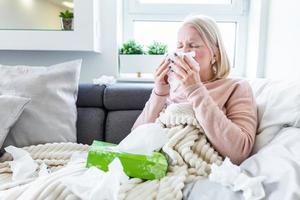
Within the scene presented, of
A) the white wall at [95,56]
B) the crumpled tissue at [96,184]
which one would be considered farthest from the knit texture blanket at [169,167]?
the white wall at [95,56]

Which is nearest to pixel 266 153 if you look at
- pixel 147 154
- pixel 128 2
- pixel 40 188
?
pixel 147 154

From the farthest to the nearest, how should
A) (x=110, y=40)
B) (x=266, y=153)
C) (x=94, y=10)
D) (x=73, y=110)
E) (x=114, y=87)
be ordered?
(x=110, y=40) → (x=94, y=10) → (x=114, y=87) → (x=73, y=110) → (x=266, y=153)

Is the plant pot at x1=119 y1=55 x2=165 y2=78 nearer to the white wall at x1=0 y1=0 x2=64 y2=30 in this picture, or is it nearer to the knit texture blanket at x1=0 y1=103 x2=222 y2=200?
the white wall at x1=0 y1=0 x2=64 y2=30

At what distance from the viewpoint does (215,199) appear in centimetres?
72

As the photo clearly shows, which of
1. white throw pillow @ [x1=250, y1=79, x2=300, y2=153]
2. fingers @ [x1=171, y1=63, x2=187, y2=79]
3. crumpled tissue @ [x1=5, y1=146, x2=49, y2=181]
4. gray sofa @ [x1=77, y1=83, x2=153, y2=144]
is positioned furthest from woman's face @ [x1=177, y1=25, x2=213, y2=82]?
crumpled tissue @ [x1=5, y1=146, x2=49, y2=181]

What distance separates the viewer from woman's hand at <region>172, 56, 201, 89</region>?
104 centimetres

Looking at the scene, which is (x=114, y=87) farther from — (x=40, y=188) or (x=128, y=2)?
(x=40, y=188)

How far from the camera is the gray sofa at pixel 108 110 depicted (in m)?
1.42

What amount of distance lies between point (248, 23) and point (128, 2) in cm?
73

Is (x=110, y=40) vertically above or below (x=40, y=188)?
above

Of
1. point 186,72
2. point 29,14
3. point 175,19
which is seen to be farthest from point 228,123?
point 29,14

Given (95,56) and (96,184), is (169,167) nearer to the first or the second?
(96,184)

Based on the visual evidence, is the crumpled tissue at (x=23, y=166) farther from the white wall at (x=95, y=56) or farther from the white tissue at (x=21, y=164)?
the white wall at (x=95, y=56)

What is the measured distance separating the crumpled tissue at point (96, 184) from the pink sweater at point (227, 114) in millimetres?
338
